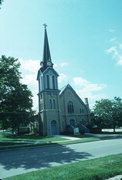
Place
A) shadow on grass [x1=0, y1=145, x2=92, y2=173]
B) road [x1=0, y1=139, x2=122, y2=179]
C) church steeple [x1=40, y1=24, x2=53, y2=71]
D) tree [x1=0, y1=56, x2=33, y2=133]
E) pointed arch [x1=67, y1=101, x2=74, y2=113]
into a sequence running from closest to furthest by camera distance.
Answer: road [x1=0, y1=139, x2=122, y2=179], shadow on grass [x1=0, y1=145, x2=92, y2=173], tree [x1=0, y1=56, x2=33, y2=133], church steeple [x1=40, y1=24, x2=53, y2=71], pointed arch [x1=67, y1=101, x2=74, y2=113]

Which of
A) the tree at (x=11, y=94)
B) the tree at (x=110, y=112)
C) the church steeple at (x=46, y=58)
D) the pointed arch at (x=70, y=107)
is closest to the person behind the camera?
the tree at (x=11, y=94)

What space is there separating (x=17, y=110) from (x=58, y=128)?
1405 cm

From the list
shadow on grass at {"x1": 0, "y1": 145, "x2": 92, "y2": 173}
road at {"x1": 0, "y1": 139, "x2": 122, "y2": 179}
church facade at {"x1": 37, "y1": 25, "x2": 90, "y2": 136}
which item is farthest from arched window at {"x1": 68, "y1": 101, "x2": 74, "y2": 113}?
shadow on grass at {"x1": 0, "y1": 145, "x2": 92, "y2": 173}

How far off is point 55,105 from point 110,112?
11.5 meters

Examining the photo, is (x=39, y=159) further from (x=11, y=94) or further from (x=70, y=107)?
(x=70, y=107)

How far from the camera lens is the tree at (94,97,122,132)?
3266cm

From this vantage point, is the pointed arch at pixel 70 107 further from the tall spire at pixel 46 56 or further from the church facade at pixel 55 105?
the tall spire at pixel 46 56

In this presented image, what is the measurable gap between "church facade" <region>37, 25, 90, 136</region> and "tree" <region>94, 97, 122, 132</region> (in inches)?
193

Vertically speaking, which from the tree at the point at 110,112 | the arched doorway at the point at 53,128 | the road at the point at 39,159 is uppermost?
the tree at the point at 110,112

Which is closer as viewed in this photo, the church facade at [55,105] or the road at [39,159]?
the road at [39,159]

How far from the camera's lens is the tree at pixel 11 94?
834 inches

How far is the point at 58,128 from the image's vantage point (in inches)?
1353

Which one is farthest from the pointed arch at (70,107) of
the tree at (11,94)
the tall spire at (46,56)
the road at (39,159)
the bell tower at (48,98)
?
the road at (39,159)

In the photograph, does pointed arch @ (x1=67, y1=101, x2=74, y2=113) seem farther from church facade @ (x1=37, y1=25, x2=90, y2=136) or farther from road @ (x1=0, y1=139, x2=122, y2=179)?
road @ (x1=0, y1=139, x2=122, y2=179)
